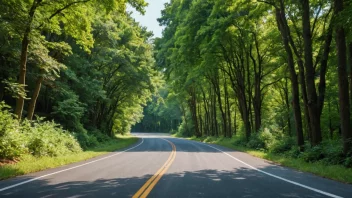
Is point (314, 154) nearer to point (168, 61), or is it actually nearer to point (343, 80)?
point (343, 80)

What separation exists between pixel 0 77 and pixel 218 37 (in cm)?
1451

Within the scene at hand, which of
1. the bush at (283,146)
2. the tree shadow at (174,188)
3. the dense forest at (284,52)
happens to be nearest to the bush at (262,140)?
the dense forest at (284,52)

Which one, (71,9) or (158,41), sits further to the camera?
(158,41)

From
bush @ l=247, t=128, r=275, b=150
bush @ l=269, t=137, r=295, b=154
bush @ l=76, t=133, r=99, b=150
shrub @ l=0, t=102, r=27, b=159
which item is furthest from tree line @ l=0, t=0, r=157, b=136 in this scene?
bush @ l=247, t=128, r=275, b=150

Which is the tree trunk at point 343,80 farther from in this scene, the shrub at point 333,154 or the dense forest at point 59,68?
the dense forest at point 59,68

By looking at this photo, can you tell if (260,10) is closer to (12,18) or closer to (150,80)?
(12,18)

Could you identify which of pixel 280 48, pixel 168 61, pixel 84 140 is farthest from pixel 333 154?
pixel 168 61

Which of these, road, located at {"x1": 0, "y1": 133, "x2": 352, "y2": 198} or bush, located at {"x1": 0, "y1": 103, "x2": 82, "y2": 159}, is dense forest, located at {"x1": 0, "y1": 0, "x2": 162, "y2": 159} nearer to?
bush, located at {"x1": 0, "y1": 103, "x2": 82, "y2": 159}

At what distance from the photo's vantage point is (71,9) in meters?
16.0

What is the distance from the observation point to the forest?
1422cm

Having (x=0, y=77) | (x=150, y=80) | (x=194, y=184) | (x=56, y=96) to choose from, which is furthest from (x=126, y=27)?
(x=194, y=184)

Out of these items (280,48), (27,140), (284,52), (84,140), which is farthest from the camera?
(284,52)

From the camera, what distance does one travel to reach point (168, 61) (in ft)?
102

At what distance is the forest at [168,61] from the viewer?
560 inches
